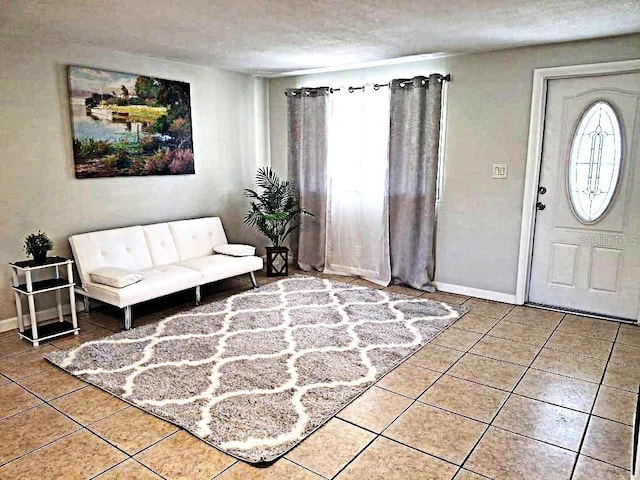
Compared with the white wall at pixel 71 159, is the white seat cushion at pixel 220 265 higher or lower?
lower

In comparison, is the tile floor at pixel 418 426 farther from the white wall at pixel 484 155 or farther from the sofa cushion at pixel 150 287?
the white wall at pixel 484 155

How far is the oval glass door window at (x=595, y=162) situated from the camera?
3.88 meters

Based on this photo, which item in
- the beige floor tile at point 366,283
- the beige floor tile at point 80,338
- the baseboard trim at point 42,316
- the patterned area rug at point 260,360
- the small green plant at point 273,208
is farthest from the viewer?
the small green plant at point 273,208

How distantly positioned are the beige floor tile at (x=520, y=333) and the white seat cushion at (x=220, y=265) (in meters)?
2.33

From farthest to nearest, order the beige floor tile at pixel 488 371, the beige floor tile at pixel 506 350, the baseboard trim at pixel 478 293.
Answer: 1. the baseboard trim at pixel 478 293
2. the beige floor tile at pixel 506 350
3. the beige floor tile at pixel 488 371

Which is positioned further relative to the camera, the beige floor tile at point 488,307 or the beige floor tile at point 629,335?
the beige floor tile at point 488,307

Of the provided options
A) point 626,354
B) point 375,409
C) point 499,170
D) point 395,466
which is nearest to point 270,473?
point 395,466

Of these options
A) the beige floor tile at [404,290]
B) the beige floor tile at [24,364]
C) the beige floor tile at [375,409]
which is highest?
the beige floor tile at [404,290]

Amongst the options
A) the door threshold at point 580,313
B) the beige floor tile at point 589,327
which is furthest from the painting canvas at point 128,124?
the beige floor tile at point 589,327

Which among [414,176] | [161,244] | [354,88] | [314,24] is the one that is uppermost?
[314,24]

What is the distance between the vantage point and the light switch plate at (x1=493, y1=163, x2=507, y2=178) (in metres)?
4.35

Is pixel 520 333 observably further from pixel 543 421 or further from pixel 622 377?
pixel 543 421

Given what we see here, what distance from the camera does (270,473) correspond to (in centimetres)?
214

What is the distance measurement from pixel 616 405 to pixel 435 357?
1.07 m
